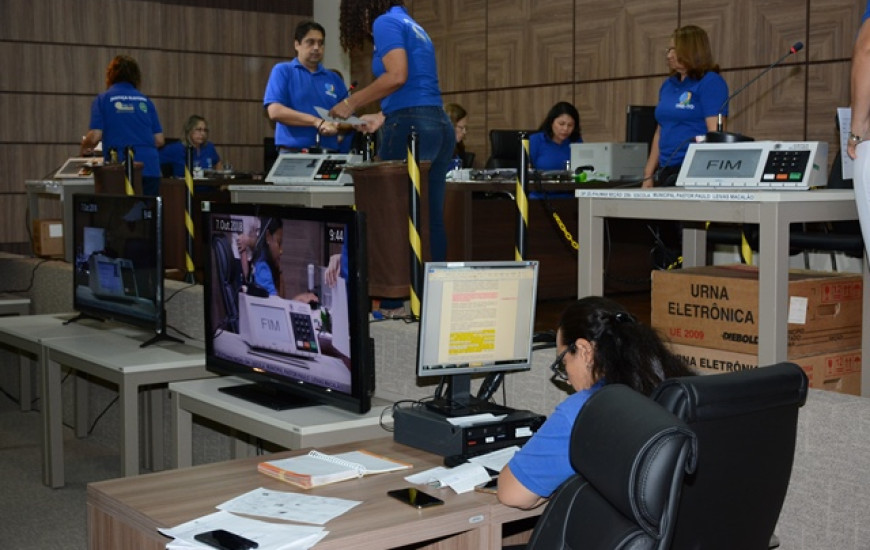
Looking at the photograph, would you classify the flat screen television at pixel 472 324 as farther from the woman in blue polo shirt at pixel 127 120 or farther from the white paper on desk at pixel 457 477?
the woman in blue polo shirt at pixel 127 120

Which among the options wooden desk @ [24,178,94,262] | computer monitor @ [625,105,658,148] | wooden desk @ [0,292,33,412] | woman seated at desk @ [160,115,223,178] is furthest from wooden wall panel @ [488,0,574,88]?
wooden desk @ [0,292,33,412]

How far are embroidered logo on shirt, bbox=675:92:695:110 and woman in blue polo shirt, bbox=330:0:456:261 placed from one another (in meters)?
1.64

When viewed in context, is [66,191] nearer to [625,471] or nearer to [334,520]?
[334,520]

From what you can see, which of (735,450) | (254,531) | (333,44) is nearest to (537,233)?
(254,531)

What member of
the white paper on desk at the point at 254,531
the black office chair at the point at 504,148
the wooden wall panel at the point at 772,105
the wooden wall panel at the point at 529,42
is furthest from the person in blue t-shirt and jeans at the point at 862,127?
the wooden wall panel at the point at 529,42

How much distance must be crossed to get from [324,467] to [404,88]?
6.00ft

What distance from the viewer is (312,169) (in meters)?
5.20

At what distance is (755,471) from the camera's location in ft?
5.41

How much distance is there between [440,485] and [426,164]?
5.51 feet

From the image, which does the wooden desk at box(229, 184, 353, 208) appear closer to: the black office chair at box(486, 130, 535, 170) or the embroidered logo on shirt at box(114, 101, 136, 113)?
the embroidered logo on shirt at box(114, 101, 136, 113)

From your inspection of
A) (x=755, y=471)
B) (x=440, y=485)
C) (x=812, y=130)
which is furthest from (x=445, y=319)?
(x=812, y=130)

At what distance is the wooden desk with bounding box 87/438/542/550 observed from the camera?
6.40 ft

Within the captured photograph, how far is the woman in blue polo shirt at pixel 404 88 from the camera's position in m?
3.73

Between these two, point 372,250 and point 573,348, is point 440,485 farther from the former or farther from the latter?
point 372,250
